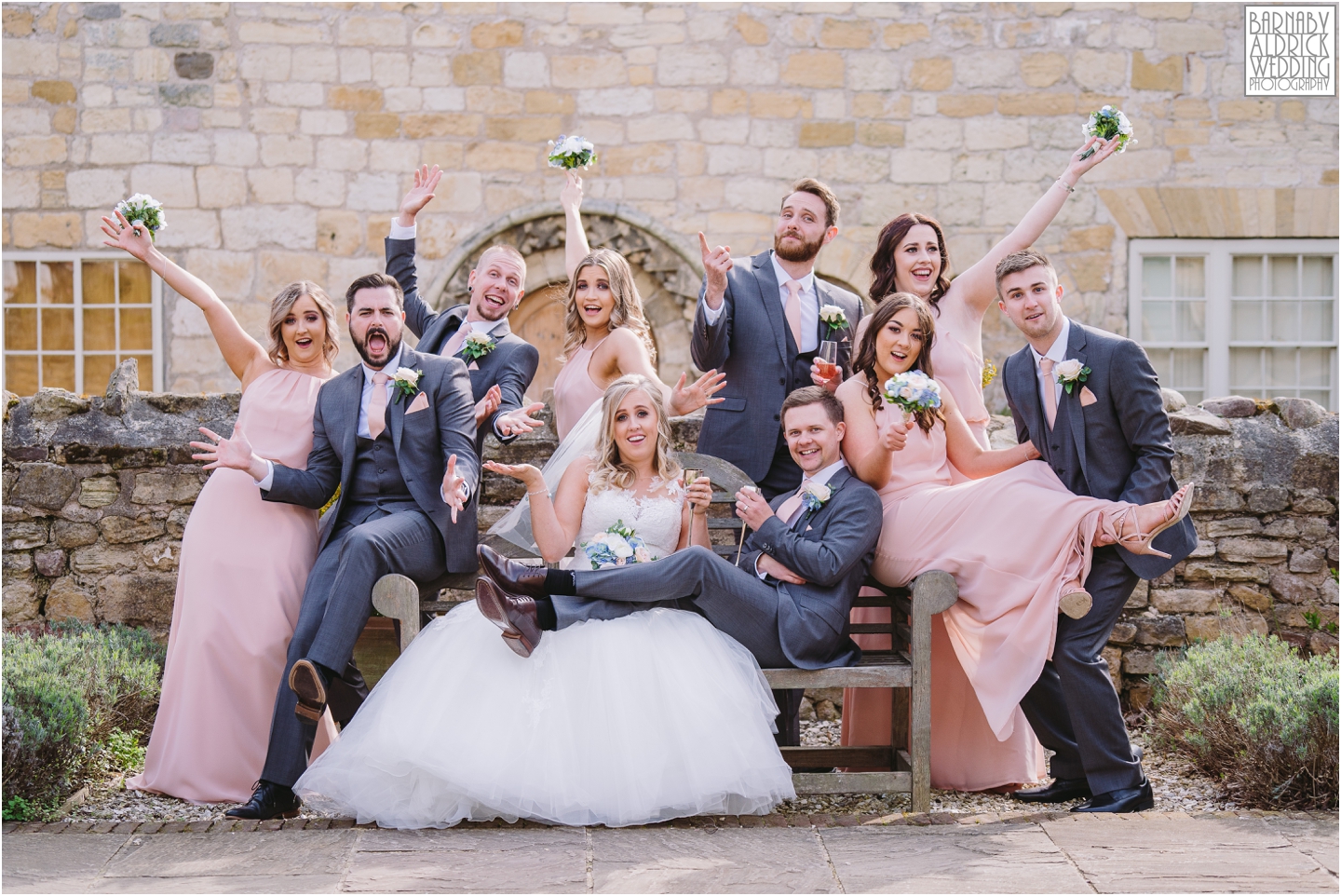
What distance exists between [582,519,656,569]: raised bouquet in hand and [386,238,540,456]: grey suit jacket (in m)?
0.63

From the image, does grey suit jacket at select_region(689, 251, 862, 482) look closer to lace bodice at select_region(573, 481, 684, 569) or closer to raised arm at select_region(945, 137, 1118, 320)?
raised arm at select_region(945, 137, 1118, 320)

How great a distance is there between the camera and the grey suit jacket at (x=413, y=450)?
457cm

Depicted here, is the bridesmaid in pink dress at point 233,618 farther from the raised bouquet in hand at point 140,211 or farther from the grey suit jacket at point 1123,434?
the grey suit jacket at point 1123,434

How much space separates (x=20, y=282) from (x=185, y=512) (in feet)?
16.1

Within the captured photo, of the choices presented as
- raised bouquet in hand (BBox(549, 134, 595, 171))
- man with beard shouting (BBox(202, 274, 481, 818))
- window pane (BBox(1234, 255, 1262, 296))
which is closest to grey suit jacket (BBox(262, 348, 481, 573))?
man with beard shouting (BBox(202, 274, 481, 818))

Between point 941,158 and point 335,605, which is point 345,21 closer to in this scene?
point 941,158

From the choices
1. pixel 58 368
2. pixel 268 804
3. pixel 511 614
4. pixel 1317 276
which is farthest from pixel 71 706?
pixel 1317 276

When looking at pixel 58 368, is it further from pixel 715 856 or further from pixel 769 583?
pixel 715 856

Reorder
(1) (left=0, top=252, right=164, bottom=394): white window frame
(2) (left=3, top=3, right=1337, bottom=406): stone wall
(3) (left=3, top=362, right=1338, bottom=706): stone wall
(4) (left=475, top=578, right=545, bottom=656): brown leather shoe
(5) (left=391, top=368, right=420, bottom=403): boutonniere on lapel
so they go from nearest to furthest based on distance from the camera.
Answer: (4) (left=475, top=578, right=545, bottom=656): brown leather shoe
(5) (left=391, top=368, right=420, bottom=403): boutonniere on lapel
(3) (left=3, top=362, right=1338, bottom=706): stone wall
(2) (left=3, top=3, right=1337, bottom=406): stone wall
(1) (left=0, top=252, right=164, bottom=394): white window frame

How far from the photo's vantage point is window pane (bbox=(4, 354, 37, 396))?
9695 millimetres

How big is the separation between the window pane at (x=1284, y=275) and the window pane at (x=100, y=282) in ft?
31.6

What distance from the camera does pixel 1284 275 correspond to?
9773 millimetres

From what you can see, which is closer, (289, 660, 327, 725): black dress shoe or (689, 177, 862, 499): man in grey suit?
(289, 660, 327, 725): black dress shoe

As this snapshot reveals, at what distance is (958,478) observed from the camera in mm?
4691
